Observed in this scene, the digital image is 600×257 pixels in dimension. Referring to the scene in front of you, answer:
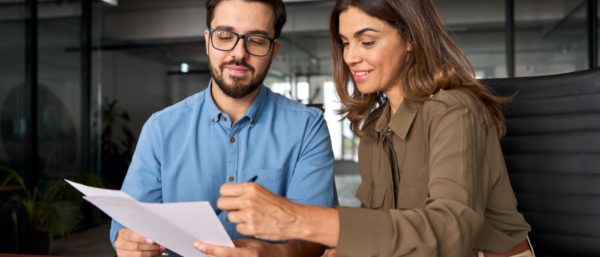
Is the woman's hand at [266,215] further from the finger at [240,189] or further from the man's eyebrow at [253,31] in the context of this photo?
the man's eyebrow at [253,31]

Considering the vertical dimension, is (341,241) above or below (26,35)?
below

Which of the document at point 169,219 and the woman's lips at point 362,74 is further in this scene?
the woman's lips at point 362,74

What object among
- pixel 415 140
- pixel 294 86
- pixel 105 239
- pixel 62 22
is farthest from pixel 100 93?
pixel 415 140

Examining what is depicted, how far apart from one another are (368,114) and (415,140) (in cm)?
35

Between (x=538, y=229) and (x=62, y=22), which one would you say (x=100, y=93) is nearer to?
(x=62, y=22)

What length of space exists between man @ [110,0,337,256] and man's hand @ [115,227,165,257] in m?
0.24

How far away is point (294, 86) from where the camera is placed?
4.32m

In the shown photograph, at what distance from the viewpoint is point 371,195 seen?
126cm

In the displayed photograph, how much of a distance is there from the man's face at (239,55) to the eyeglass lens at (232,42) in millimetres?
13

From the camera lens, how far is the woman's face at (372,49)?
1.10m

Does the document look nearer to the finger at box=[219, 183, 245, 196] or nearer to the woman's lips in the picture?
the finger at box=[219, 183, 245, 196]

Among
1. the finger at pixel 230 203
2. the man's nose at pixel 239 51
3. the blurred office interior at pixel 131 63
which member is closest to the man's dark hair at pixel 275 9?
the man's nose at pixel 239 51

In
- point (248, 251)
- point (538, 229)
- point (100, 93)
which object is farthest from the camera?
point (100, 93)

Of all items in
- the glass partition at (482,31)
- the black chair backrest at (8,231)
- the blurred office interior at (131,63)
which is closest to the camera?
the black chair backrest at (8,231)
